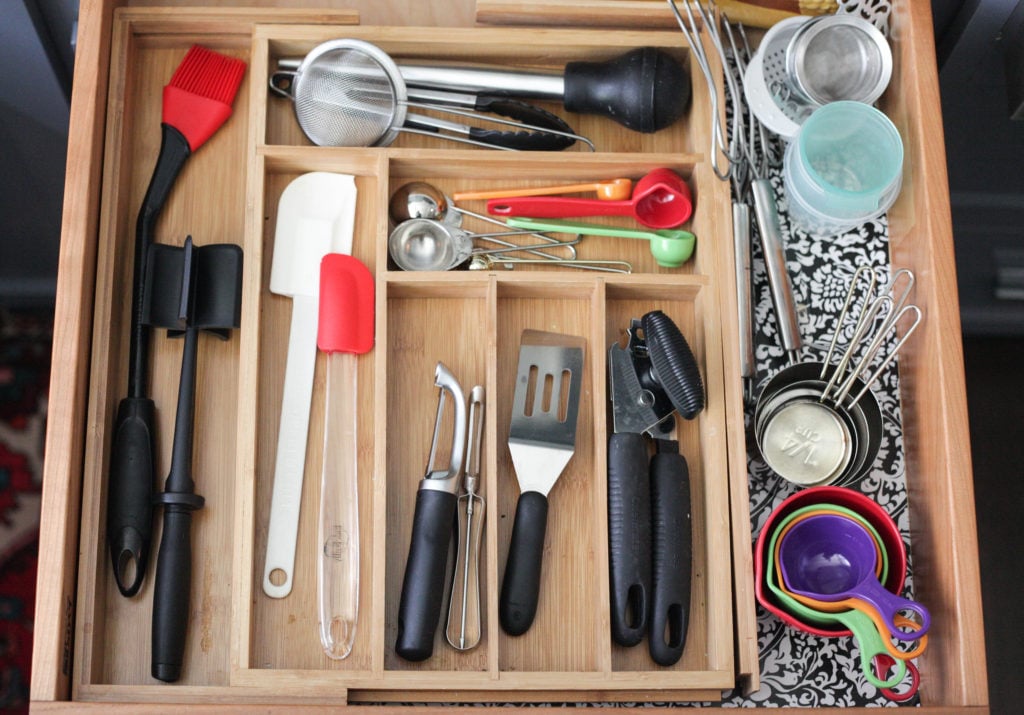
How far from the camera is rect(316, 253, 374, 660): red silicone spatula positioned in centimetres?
101

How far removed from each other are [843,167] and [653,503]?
15.9 inches

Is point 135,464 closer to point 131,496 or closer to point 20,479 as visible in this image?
point 131,496

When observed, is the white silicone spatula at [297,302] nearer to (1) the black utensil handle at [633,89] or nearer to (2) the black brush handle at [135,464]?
(2) the black brush handle at [135,464]

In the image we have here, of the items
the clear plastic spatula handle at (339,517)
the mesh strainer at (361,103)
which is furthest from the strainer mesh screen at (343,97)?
the clear plastic spatula handle at (339,517)

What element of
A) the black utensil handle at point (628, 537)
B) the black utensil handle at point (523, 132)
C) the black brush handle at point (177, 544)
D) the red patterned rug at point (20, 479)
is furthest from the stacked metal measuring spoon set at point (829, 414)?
the red patterned rug at point (20, 479)

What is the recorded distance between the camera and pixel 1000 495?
3.73 feet

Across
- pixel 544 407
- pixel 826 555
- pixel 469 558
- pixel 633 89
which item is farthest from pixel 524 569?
pixel 633 89

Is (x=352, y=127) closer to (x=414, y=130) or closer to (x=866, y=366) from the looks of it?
(x=414, y=130)

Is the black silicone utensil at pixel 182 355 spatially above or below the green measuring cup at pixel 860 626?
above

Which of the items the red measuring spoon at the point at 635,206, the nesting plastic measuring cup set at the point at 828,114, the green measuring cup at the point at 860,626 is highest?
the nesting plastic measuring cup set at the point at 828,114

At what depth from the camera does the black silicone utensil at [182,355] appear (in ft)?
3.22

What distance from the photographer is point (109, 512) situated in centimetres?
101

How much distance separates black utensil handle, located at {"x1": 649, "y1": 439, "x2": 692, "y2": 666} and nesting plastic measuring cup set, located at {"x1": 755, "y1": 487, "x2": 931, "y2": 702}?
73mm

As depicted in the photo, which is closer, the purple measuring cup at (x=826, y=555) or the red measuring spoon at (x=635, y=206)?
the purple measuring cup at (x=826, y=555)
